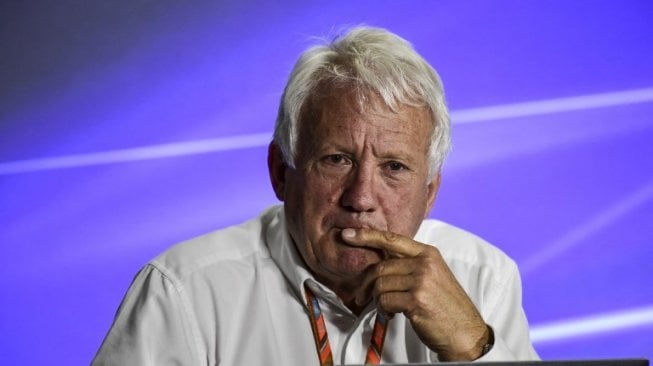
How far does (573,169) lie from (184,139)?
5.43 feet

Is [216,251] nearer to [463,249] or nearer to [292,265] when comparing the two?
[292,265]

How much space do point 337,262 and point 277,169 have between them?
32cm

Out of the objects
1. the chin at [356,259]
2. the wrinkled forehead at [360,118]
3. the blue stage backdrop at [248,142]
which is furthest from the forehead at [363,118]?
the blue stage backdrop at [248,142]

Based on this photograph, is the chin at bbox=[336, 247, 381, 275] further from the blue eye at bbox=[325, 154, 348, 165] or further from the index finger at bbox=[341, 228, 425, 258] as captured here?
the blue eye at bbox=[325, 154, 348, 165]

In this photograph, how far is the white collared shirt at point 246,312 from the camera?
2252mm

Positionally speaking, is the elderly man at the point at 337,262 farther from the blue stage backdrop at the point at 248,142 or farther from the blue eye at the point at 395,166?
the blue stage backdrop at the point at 248,142

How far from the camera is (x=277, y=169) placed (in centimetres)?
245

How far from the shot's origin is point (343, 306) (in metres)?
2.35

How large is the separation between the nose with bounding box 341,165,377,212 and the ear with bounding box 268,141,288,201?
0.24 meters

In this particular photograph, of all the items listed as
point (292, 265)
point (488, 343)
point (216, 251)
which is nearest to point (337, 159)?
point (292, 265)

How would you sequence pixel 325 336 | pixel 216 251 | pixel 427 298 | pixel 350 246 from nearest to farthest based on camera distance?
pixel 427 298 < pixel 350 246 < pixel 325 336 < pixel 216 251

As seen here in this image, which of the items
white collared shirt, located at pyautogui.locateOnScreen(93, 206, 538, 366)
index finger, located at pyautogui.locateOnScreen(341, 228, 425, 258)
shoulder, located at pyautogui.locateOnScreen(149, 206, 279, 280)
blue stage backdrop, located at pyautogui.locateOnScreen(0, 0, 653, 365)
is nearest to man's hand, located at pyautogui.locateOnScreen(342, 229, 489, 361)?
index finger, located at pyautogui.locateOnScreen(341, 228, 425, 258)

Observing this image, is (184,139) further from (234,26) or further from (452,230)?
(452,230)

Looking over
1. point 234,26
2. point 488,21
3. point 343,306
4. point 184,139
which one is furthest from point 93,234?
point 343,306
